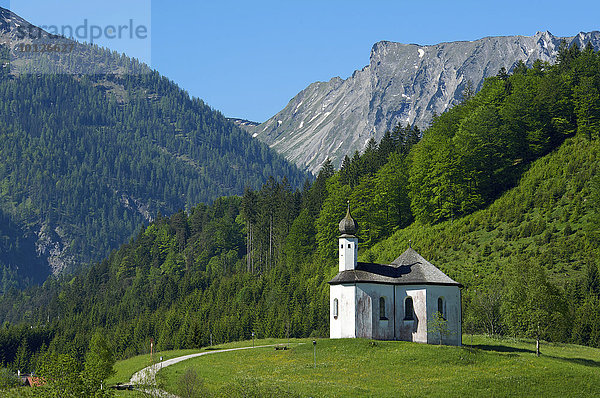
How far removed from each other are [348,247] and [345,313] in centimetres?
670

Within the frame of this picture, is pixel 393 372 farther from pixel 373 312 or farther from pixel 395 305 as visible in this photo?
pixel 395 305

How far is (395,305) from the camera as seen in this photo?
75.6 m

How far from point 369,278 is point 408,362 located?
13.5m

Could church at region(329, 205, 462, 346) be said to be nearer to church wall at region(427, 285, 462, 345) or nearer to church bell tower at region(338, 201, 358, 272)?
church wall at region(427, 285, 462, 345)

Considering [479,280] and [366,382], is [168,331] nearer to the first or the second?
[479,280]

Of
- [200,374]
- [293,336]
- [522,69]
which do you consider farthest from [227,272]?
[200,374]

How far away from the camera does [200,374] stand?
2517 inches

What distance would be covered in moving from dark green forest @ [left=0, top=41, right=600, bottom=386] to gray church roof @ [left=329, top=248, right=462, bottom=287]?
7.14 meters

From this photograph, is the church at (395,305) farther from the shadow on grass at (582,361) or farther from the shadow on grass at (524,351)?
the shadow on grass at (582,361)

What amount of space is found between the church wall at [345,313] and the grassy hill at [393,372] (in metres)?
2.77

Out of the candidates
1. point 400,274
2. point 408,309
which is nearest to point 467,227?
point 400,274

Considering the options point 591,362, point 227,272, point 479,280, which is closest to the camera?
point 591,362

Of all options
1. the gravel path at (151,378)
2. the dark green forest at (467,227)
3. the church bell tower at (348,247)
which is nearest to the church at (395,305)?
the church bell tower at (348,247)

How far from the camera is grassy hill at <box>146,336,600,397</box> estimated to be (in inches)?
2156
